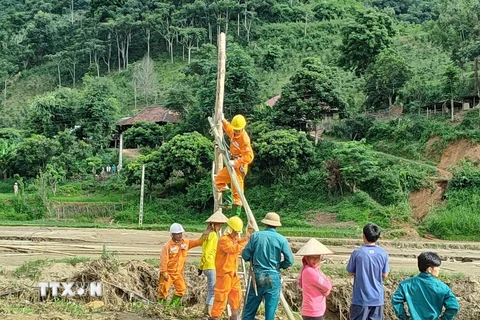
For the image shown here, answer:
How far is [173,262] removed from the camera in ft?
33.7

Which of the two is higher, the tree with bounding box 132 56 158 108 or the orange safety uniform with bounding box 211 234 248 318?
the tree with bounding box 132 56 158 108

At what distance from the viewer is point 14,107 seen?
6712 cm

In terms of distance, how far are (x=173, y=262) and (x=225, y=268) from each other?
1.62 m

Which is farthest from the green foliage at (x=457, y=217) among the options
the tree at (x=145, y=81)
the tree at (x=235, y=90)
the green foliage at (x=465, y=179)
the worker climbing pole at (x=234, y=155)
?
the tree at (x=145, y=81)

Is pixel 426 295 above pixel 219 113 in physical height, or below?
below

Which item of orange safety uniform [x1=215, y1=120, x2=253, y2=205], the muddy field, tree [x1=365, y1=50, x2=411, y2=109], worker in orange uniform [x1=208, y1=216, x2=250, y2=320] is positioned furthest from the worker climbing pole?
tree [x1=365, y1=50, x2=411, y2=109]

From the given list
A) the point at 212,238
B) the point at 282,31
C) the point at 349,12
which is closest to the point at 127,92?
the point at 282,31

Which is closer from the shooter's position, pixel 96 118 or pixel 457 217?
pixel 457 217

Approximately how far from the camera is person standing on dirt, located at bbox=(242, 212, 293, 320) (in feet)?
26.3

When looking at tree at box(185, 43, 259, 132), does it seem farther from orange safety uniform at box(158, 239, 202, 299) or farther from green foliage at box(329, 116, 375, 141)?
orange safety uniform at box(158, 239, 202, 299)

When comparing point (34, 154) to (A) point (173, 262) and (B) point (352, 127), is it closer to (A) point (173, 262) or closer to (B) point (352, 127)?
(B) point (352, 127)

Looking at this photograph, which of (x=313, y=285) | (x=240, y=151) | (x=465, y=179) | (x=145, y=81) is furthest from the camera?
(x=145, y=81)

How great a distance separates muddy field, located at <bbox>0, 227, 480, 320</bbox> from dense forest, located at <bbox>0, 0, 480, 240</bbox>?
760 centimetres

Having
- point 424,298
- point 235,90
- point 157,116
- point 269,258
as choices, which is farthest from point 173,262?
point 157,116
